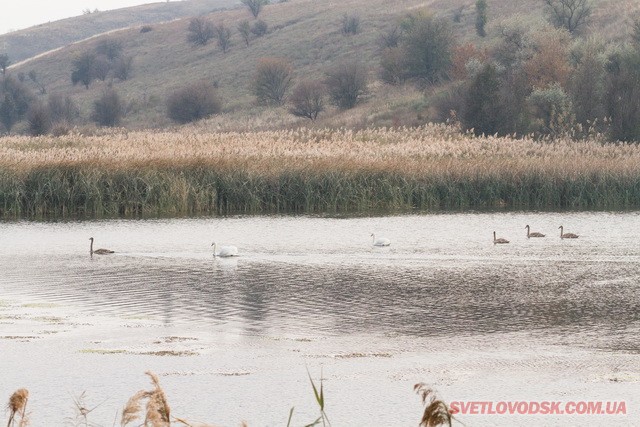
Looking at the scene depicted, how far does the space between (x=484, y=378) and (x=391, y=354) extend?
5.04ft

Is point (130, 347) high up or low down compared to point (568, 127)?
down

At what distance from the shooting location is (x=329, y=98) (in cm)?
8462

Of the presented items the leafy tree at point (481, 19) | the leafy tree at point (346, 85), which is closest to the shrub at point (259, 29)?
the leafy tree at point (481, 19)

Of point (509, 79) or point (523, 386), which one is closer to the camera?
point (523, 386)

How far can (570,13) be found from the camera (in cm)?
8462

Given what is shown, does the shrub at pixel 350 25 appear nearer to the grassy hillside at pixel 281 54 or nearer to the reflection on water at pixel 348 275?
the grassy hillside at pixel 281 54

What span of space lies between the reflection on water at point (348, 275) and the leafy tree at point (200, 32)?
96616 millimetres

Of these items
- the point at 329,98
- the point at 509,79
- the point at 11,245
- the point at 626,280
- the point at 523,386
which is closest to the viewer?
the point at 523,386

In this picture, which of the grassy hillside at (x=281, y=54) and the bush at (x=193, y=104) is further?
the bush at (x=193, y=104)

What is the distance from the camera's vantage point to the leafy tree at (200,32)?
124 meters

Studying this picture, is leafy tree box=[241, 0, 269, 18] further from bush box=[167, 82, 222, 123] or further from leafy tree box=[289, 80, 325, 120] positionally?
leafy tree box=[289, 80, 325, 120]

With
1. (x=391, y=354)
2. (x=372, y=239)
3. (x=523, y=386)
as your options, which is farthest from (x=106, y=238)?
(x=523, y=386)

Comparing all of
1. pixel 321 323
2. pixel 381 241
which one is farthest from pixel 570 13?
pixel 321 323

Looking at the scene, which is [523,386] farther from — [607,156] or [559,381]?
[607,156]
